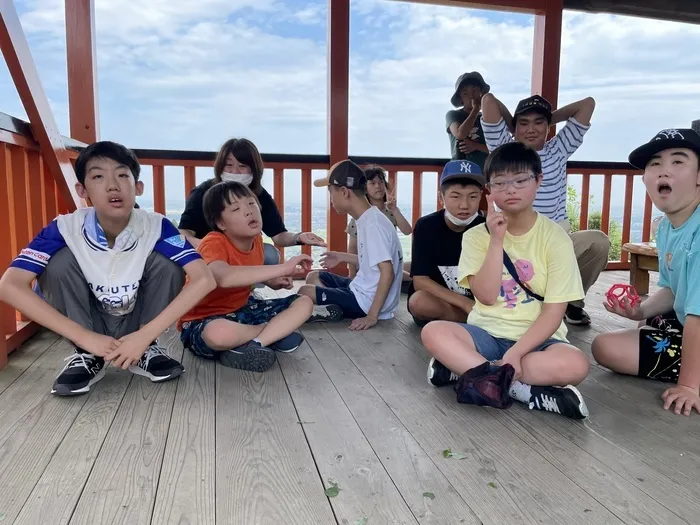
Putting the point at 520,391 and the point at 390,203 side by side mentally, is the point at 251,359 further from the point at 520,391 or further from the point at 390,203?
the point at 390,203

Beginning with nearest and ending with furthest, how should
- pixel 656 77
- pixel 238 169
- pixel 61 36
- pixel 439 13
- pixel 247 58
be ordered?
pixel 238 169 → pixel 61 36 → pixel 439 13 → pixel 247 58 → pixel 656 77

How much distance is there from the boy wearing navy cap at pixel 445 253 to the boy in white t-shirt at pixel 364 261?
0.15 m

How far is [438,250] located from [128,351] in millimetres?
1377

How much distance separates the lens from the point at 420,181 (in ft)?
14.5

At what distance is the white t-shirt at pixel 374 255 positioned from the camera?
2.52 meters

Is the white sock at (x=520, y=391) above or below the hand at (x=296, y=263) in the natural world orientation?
below

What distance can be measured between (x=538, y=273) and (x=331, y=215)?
101 inches

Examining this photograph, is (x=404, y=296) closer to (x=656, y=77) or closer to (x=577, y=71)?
(x=577, y=71)

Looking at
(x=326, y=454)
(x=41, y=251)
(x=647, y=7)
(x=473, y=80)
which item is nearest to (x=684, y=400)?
(x=326, y=454)

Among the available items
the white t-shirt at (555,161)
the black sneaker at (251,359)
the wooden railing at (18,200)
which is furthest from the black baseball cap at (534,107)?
the wooden railing at (18,200)

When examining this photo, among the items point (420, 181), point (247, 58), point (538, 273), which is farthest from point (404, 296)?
point (247, 58)

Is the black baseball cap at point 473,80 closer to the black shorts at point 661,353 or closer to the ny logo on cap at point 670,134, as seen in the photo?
the ny logo on cap at point 670,134

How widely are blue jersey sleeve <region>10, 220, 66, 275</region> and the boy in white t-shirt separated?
1.25m

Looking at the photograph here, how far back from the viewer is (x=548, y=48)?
421 centimetres
